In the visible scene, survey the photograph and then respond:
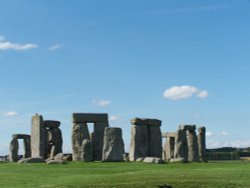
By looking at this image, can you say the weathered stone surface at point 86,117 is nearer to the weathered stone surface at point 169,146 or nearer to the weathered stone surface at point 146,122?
the weathered stone surface at point 146,122

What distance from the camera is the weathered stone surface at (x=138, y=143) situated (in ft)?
121

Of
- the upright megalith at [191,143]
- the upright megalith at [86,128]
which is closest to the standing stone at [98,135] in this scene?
the upright megalith at [86,128]

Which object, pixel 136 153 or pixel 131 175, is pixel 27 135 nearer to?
pixel 136 153

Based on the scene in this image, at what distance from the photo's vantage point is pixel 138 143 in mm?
37250

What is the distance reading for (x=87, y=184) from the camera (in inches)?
734

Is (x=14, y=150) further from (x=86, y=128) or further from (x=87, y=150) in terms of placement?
(x=87, y=150)

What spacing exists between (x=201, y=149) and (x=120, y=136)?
981 centimetres

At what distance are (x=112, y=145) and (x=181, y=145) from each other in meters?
7.15

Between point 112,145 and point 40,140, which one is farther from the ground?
point 40,140

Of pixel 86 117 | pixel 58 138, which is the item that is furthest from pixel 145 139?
pixel 58 138

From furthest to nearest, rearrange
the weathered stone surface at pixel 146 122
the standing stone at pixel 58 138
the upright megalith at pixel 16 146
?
the standing stone at pixel 58 138 → the upright megalith at pixel 16 146 → the weathered stone surface at pixel 146 122

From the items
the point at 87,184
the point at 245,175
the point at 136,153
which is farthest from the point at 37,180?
the point at 136,153

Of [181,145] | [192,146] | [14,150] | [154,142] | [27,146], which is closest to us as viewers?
[154,142]

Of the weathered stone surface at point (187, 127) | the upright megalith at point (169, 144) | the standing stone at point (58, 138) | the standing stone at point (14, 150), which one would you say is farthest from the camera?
the upright megalith at point (169, 144)
